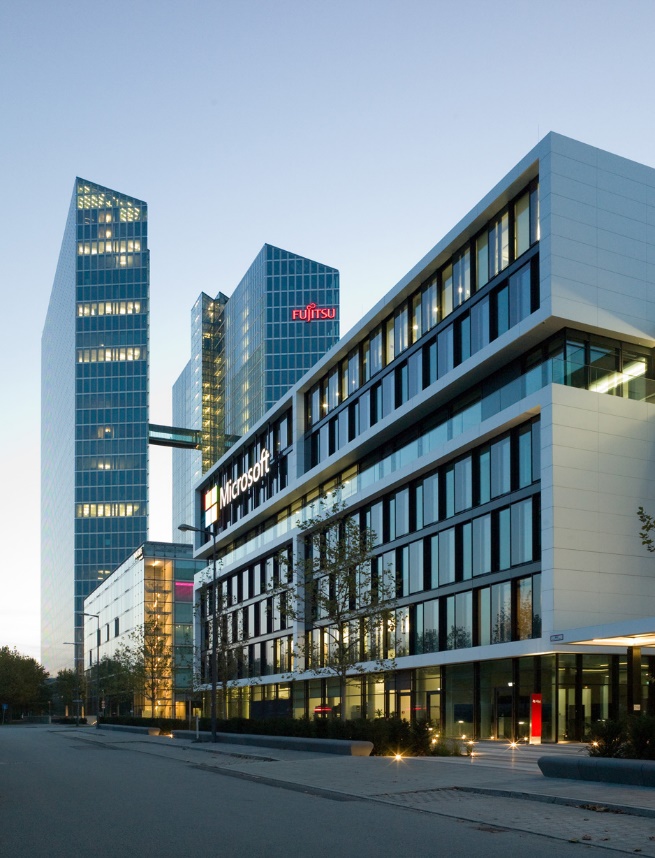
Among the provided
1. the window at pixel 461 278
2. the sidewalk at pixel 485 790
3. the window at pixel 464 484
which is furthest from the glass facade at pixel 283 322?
the sidewalk at pixel 485 790

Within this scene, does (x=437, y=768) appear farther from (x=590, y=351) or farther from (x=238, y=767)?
(x=590, y=351)

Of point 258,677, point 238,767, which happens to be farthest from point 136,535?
point 238,767

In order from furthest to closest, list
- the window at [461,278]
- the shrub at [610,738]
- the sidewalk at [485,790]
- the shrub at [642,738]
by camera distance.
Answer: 1. the window at [461,278]
2. the shrub at [610,738]
3. the shrub at [642,738]
4. the sidewalk at [485,790]

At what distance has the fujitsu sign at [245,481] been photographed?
232 ft

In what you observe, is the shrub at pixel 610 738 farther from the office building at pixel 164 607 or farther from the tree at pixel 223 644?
the office building at pixel 164 607

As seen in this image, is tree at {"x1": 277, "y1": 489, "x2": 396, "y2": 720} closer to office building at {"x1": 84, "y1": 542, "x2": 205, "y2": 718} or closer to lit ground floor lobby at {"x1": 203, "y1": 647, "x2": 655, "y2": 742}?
lit ground floor lobby at {"x1": 203, "y1": 647, "x2": 655, "y2": 742}

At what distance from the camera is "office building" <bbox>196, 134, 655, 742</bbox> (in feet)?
121

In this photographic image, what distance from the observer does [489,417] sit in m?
40.9

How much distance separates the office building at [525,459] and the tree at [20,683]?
106131 millimetres

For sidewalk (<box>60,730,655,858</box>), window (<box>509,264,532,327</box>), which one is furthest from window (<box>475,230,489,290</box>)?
sidewalk (<box>60,730,655,858</box>)

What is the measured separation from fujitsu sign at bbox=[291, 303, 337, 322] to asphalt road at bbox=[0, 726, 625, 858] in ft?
436

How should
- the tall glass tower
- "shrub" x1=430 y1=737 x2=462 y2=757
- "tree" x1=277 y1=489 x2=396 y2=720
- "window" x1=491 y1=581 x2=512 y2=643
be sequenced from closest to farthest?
"shrub" x1=430 y1=737 x2=462 y2=757, "window" x1=491 y1=581 x2=512 y2=643, "tree" x1=277 y1=489 x2=396 y2=720, the tall glass tower

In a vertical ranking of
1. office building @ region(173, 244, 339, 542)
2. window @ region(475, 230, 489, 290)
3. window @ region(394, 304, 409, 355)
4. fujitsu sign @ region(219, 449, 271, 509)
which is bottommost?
fujitsu sign @ region(219, 449, 271, 509)

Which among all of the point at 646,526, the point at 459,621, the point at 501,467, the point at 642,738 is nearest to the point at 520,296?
the point at 501,467
